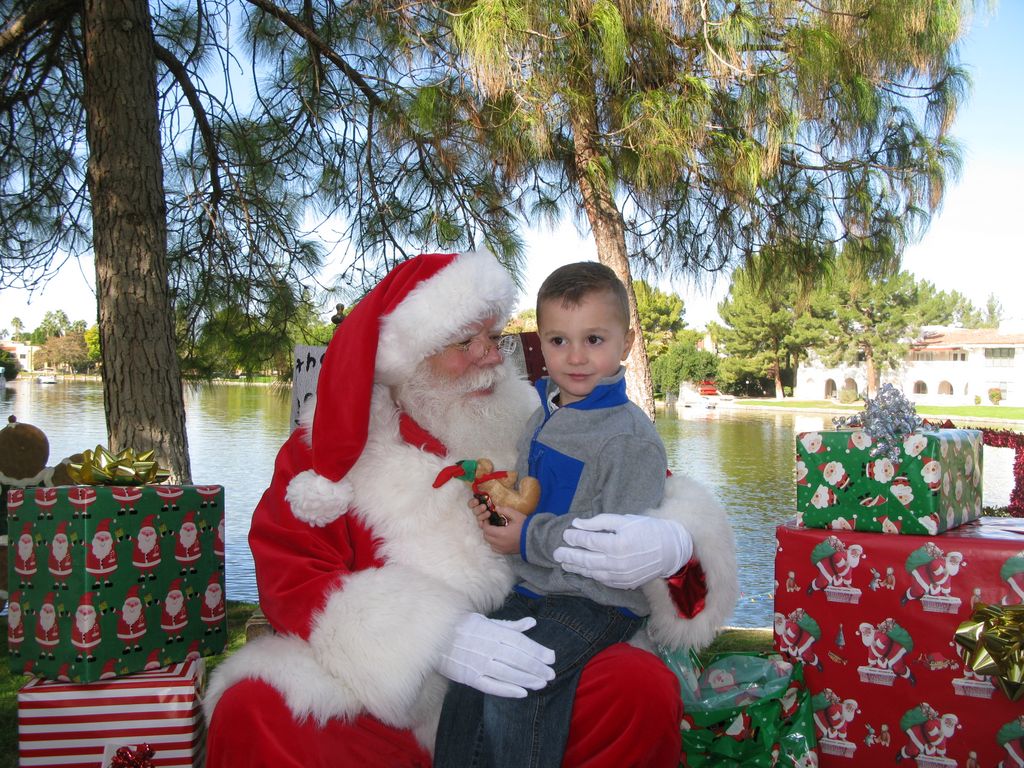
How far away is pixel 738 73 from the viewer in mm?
3281

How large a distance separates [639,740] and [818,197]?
11.5 ft

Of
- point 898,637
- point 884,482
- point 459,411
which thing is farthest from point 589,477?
point 898,637

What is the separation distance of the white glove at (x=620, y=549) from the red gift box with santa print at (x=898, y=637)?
65cm

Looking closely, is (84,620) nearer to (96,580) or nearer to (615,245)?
(96,580)

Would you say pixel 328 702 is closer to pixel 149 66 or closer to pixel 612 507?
pixel 612 507

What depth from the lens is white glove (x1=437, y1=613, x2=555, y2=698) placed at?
1436 millimetres

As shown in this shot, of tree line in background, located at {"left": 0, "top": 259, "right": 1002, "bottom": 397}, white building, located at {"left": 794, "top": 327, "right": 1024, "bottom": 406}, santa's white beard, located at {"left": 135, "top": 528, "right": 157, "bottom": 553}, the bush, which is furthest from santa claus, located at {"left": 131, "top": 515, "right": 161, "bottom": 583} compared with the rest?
white building, located at {"left": 794, "top": 327, "right": 1024, "bottom": 406}

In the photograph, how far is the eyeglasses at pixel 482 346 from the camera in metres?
1.88

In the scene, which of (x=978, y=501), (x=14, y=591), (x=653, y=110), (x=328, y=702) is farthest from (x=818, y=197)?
(x=14, y=591)

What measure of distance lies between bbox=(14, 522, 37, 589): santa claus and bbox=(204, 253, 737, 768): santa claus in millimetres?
580

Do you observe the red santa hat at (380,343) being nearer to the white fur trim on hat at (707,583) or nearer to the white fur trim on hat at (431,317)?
the white fur trim on hat at (431,317)

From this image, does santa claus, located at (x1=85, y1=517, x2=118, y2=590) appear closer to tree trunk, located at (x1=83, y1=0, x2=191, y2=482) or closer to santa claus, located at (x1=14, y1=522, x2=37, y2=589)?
santa claus, located at (x1=14, y1=522, x2=37, y2=589)

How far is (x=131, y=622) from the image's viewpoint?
6.06ft

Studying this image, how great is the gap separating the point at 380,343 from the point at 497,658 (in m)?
0.77
